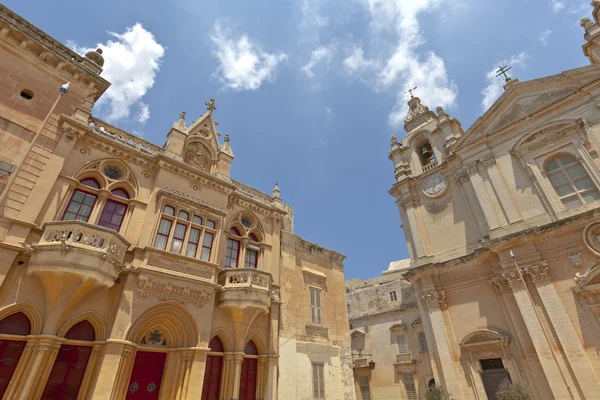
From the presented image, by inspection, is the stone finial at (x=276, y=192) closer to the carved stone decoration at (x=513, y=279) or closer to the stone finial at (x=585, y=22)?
the carved stone decoration at (x=513, y=279)

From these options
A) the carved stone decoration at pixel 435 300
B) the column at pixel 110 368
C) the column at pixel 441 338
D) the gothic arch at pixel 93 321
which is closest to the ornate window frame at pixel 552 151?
the carved stone decoration at pixel 435 300

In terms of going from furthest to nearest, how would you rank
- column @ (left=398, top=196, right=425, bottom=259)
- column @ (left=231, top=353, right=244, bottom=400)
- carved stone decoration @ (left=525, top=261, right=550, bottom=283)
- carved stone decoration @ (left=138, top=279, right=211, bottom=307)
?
column @ (left=398, top=196, right=425, bottom=259)
carved stone decoration @ (left=525, top=261, right=550, bottom=283)
column @ (left=231, top=353, right=244, bottom=400)
carved stone decoration @ (left=138, top=279, right=211, bottom=307)

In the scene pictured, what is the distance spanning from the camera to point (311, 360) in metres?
13.9

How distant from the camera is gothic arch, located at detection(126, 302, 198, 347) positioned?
406 inches

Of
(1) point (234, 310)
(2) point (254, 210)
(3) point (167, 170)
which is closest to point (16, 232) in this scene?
(3) point (167, 170)

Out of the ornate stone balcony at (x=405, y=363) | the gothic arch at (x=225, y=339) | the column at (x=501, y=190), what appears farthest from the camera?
the ornate stone balcony at (x=405, y=363)

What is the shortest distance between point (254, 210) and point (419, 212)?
1257 centimetres

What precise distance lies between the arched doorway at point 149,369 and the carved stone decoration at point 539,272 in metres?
16.9

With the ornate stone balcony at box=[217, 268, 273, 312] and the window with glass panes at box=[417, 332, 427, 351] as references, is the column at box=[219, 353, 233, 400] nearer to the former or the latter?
the ornate stone balcony at box=[217, 268, 273, 312]

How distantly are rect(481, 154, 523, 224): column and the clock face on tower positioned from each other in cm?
281

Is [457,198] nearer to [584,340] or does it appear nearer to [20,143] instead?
[584,340]

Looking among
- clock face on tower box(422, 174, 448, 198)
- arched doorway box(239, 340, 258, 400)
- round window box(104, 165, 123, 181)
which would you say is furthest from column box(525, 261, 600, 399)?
round window box(104, 165, 123, 181)

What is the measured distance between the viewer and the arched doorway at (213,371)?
1095 cm

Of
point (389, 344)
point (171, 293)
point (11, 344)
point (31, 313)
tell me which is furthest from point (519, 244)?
point (11, 344)
